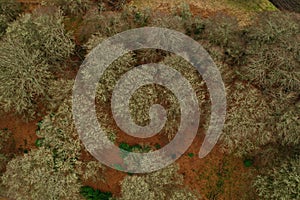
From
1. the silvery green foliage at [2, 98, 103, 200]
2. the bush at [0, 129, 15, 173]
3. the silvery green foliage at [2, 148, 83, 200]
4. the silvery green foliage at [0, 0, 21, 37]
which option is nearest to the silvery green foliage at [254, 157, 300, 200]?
the silvery green foliage at [2, 98, 103, 200]

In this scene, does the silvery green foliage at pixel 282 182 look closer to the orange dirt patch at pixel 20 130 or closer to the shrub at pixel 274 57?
the shrub at pixel 274 57

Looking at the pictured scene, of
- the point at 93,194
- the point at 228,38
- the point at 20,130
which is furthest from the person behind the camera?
the point at 20,130

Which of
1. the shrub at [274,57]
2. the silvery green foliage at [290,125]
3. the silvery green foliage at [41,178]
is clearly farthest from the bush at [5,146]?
the silvery green foliage at [290,125]

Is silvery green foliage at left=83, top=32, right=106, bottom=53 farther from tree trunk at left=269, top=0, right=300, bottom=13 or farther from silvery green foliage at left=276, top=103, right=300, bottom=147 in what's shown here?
tree trunk at left=269, top=0, right=300, bottom=13

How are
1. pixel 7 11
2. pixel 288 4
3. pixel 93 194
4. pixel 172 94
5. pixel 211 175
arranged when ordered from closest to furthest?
pixel 172 94
pixel 93 194
pixel 211 175
pixel 7 11
pixel 288 4

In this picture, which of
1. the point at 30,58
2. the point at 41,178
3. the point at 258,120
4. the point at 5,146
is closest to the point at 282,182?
the point at 258,120

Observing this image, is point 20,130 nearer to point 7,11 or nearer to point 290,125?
point 7,11
